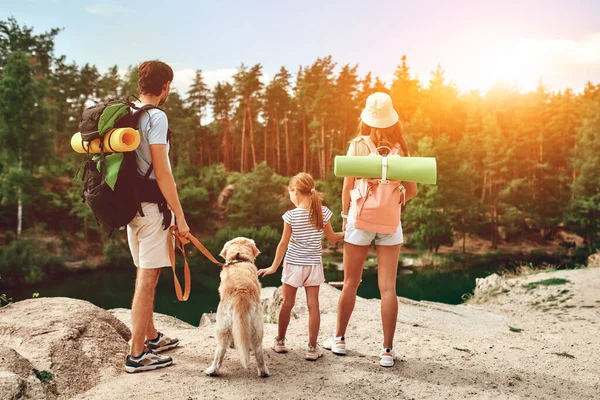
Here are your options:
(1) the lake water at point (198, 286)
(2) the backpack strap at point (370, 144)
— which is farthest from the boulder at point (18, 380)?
(1) the lake water at point (198, 286)

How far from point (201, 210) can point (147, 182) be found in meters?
32.0

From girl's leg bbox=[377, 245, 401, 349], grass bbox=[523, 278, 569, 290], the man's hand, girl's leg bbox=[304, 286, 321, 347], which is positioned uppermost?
the man's hand

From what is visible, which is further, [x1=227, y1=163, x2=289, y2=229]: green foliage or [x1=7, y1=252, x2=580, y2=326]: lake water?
[x1=227, y1=163, x2=289, y2=229]: green foliage

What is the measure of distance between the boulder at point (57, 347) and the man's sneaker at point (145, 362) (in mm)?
176

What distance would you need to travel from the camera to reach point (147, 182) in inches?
147

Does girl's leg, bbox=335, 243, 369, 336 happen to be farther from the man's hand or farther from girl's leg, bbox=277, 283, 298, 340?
the man's hand

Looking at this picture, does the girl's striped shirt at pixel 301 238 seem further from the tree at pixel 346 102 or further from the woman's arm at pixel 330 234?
the tree at pixel 346 102

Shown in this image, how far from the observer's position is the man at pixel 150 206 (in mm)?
3682

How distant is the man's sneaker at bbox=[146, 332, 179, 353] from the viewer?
14.4 feet

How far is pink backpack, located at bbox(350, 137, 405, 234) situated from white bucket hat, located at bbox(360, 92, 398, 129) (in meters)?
0.21

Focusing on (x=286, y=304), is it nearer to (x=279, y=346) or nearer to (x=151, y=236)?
(x=279, y=346)

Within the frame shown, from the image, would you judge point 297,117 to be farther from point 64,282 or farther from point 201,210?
point 64,282

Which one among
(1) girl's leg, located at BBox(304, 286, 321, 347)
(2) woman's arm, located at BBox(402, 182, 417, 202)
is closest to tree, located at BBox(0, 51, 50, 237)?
(1) girl's leg, located at BBox(304, 286, 321, 347)

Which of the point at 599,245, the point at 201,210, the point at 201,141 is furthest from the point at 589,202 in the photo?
the point at 201,141
